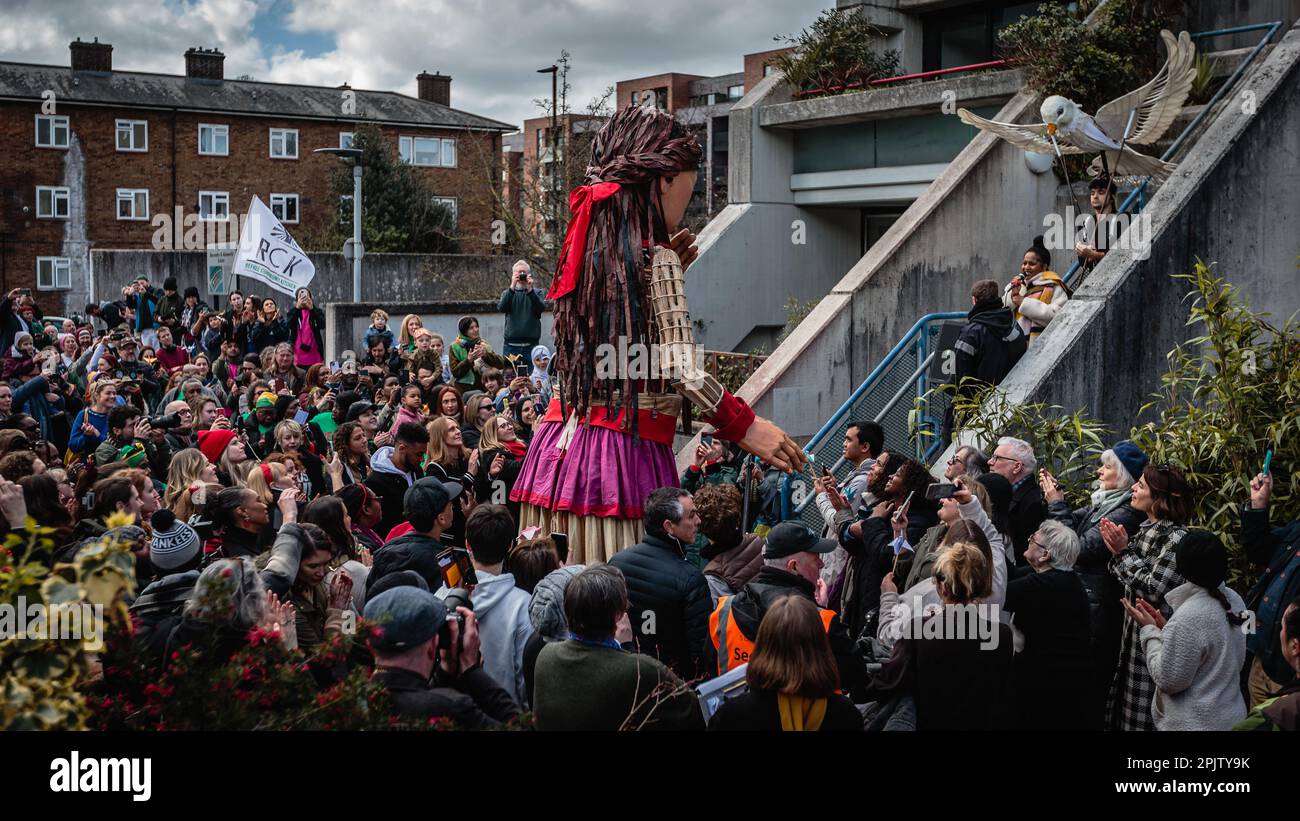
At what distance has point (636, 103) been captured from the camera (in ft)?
22.6

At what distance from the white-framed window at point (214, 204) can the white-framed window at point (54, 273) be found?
5.18 metres

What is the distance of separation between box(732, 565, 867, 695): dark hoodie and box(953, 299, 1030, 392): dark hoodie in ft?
14.6

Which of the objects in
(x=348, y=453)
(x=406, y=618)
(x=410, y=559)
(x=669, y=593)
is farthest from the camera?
(x=348, y=453)

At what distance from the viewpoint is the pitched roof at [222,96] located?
45656 millimetres

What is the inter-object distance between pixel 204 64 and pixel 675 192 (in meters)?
48.1

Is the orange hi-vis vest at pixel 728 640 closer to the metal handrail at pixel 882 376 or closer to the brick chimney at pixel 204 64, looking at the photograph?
the metal handrail at pixel 882 376

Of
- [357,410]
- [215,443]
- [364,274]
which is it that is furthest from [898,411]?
[364,274]

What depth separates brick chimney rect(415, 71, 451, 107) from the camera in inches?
2164

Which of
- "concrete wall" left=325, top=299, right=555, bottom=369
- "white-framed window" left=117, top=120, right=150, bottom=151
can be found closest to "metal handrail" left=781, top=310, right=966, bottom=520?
"concrete wall" left=325, top=299, right=555, bottom=369

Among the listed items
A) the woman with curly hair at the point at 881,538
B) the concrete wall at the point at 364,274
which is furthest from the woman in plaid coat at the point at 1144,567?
the concrete wall at the point at 364,274

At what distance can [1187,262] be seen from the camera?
1042 centimetres

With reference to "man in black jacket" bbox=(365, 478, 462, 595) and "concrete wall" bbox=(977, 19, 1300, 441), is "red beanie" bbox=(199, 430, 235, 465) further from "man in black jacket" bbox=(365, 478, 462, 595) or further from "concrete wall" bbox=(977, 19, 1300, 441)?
"concrete wall" bbox=(977, 19, 1300, 441)

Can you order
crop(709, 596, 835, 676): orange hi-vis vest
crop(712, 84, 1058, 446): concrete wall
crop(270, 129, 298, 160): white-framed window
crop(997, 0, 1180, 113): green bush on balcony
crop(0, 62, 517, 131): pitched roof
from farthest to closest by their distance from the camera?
crop(270, 129, 298, 160): white-framed window → crop(0, 62, 517, 131): pitched roof → crop(712, 84, 1058, 446): concrete wall → crop(997, 0, 1180, 113): green bush on balcony → crop(709, 596, 835, 676): orange hi-vis vest

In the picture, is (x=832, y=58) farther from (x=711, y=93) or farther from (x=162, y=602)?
(x=711, y=93)
